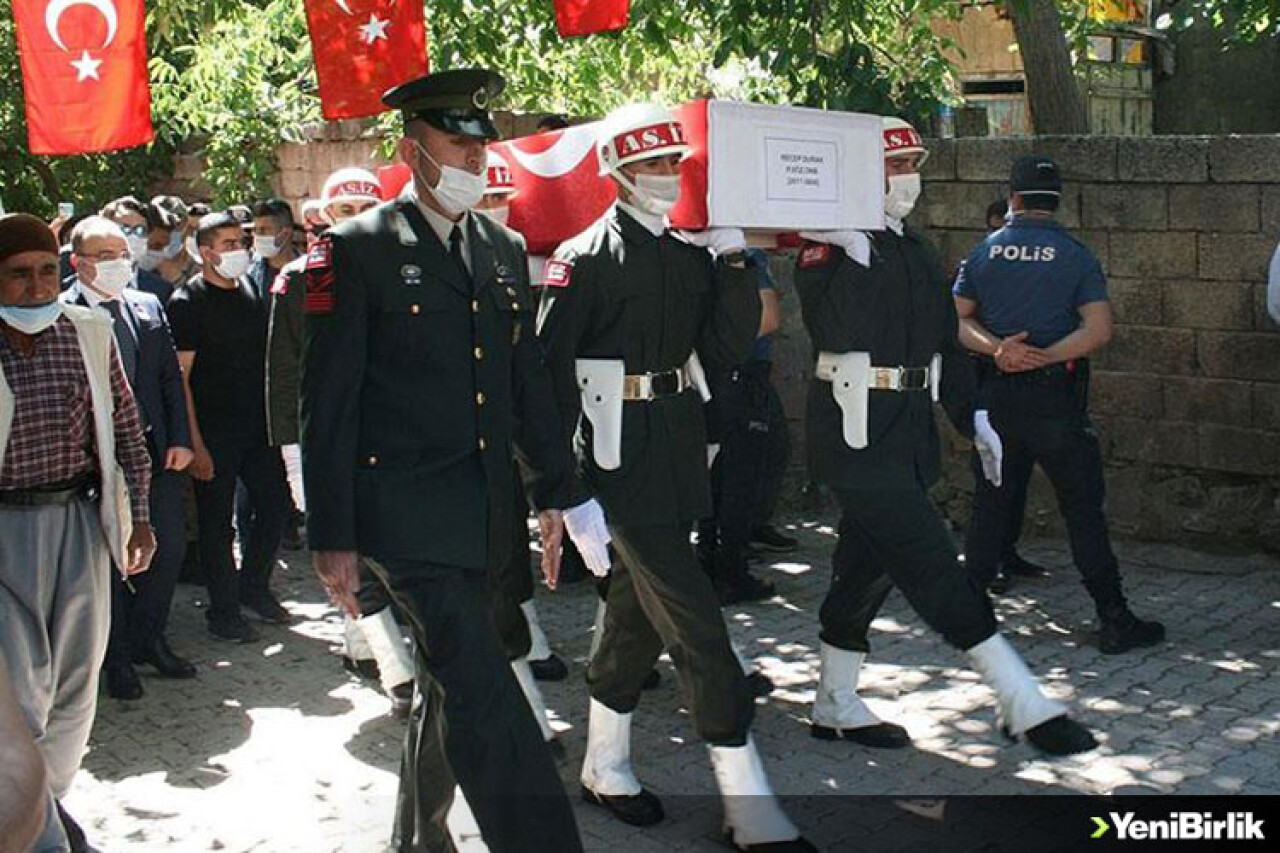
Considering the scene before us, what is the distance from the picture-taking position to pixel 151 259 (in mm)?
9070

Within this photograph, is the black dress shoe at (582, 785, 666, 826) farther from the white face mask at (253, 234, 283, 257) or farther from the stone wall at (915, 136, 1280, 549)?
the stone wall at (915, 136, 1280, 549)

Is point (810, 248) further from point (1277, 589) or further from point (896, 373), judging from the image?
point (1277, 589)

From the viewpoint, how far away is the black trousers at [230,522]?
789 cm

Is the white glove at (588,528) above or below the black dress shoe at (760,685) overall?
above

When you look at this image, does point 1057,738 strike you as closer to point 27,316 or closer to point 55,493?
point 55,493

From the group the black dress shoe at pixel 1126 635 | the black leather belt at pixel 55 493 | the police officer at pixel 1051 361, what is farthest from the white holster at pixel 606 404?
the black dress shoe at pixel 1126 635

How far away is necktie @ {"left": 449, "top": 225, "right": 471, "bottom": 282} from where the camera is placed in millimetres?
4578

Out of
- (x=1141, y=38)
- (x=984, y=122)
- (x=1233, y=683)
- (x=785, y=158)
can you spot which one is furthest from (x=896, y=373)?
(x=1141, y=38)

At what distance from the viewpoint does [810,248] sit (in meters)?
5.94

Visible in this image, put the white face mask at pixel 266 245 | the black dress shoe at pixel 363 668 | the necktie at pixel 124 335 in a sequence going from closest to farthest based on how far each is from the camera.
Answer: the necktie at pixel 124 335, the black dress shoe at pixel 363 668, the white face mask at pixel 266 245

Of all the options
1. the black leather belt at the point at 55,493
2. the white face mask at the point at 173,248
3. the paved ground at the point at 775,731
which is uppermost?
the white face mask at the point at 173,248

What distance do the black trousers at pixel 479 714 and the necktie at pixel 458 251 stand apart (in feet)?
2.48

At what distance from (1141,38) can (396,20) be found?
421 inches

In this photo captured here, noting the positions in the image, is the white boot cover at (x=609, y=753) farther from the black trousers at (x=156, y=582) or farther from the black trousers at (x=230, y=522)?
the black trousers at (x=230, y=522)
